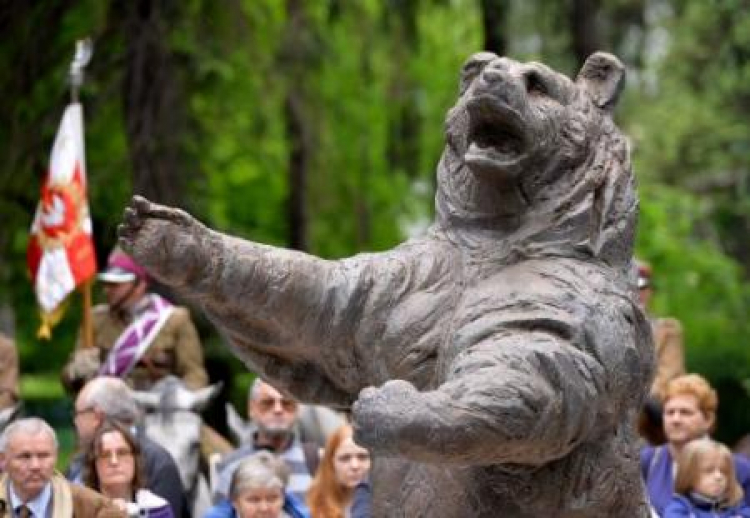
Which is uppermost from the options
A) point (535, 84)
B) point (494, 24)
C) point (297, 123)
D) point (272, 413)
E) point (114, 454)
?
point (494, 24)

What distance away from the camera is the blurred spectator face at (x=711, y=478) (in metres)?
10.9

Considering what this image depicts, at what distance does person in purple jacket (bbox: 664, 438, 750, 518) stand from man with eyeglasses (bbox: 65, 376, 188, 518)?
2.20m

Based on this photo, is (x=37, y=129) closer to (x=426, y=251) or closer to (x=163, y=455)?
(x=163, y=455)

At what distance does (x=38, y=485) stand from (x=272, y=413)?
7.57 ft

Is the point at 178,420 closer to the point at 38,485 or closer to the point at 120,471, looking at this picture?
the point at 120,471

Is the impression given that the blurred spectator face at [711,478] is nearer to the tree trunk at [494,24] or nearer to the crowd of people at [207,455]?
the crowd of people at [207,455]

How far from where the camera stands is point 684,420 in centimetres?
1158

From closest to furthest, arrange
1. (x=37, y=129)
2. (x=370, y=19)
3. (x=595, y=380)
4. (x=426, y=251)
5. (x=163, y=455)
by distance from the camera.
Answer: (x=595, y=380), (x=426, y=251), (x=163, y=455), (x=37, y=129), (x=370, y=19)

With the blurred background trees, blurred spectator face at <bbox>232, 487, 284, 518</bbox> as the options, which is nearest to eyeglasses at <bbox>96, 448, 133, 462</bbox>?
blurred spectator face at <bbox>232, 487, 284, 518</bbox>

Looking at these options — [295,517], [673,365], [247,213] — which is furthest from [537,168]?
[247,213]

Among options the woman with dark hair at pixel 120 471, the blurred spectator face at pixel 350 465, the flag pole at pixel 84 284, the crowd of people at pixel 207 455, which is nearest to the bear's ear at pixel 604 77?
the crowd of people at pixel 207 455

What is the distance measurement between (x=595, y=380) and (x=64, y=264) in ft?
28.7

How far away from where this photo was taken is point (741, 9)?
66.4 ft

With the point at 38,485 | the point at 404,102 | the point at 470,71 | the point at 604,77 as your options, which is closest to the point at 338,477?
the point at 38,485
